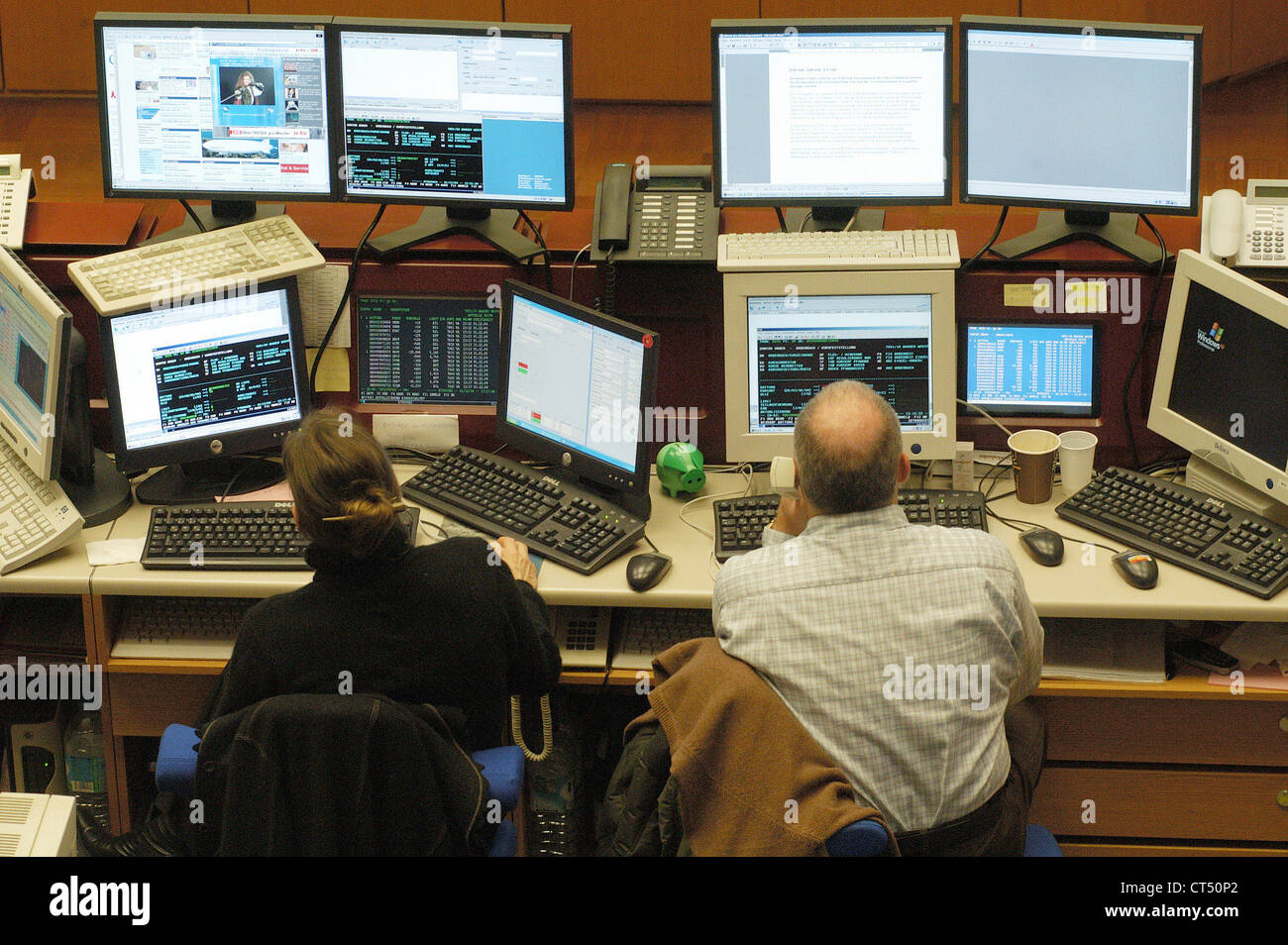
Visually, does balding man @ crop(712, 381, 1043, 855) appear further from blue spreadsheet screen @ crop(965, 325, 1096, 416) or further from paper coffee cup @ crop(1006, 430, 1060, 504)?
blue spreadsheet screen @ crop(965, 325, 1096, 416)

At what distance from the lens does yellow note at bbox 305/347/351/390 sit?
2965 millimetres

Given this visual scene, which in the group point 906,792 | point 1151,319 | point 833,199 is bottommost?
point 906,792

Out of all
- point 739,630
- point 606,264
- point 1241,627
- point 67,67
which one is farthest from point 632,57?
point 739,630

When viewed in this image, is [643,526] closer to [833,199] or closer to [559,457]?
[559,457]

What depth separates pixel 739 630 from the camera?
1.87 meters

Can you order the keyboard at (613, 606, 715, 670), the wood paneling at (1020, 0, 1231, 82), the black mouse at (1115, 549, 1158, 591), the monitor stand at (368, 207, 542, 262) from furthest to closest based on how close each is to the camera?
the wood paneling at (1020, 0, 1231, 82), the monitor stand at (368, 207, 542, 262), the keyboard at (613, 606, 715, 670), the black mouse at (1115, 549, 1158, 591)

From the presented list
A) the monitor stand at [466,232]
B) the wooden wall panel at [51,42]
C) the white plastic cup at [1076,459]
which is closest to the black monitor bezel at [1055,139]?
the white plastic cup at [1076,459]

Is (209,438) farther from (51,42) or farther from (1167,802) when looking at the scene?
(51,42)

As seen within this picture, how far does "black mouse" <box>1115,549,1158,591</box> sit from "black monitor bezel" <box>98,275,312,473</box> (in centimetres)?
162

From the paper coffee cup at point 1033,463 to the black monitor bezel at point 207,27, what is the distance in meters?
1.48

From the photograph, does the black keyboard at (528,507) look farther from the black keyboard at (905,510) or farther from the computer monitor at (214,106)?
the computer monitor at (214,106)

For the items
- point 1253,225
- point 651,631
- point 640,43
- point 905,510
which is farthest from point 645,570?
point 640,43

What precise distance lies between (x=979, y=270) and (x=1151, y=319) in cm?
35

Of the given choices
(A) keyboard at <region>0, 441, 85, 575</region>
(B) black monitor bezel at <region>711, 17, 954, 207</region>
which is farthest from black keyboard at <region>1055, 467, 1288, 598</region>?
(A) keyboard at <region>0, 441, 85, 575</region>
